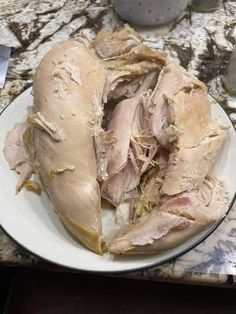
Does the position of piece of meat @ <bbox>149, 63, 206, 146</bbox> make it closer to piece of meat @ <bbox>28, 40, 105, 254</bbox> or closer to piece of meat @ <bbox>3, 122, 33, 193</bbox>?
piece of meat @ <bbox>28, 40, 105, 254</bbox>

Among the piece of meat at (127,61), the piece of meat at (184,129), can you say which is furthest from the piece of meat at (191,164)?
the piece of meat at (127,61)

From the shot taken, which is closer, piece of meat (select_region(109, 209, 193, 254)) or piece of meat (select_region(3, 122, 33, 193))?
piece of meat (select_region(109, 209, 193, 254))

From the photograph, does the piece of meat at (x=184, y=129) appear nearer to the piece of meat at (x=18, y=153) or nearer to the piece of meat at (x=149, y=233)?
the piece of meat at (x=149, y=233)

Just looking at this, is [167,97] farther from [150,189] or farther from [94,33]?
[94,33]

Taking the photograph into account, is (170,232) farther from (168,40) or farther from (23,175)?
(168,40)

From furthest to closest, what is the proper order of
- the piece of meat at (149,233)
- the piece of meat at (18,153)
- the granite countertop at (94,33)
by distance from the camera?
the granite countertop at (94,33) → the piece of meat at (18,153) → the piece of meat at (149,233)

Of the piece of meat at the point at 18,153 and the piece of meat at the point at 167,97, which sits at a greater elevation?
the piece of meat at the point at 167,97

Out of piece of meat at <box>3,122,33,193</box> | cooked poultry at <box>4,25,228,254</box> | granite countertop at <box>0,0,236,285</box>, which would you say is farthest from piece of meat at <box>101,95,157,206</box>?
granite countertop at <box>0,0,236,285</box>
